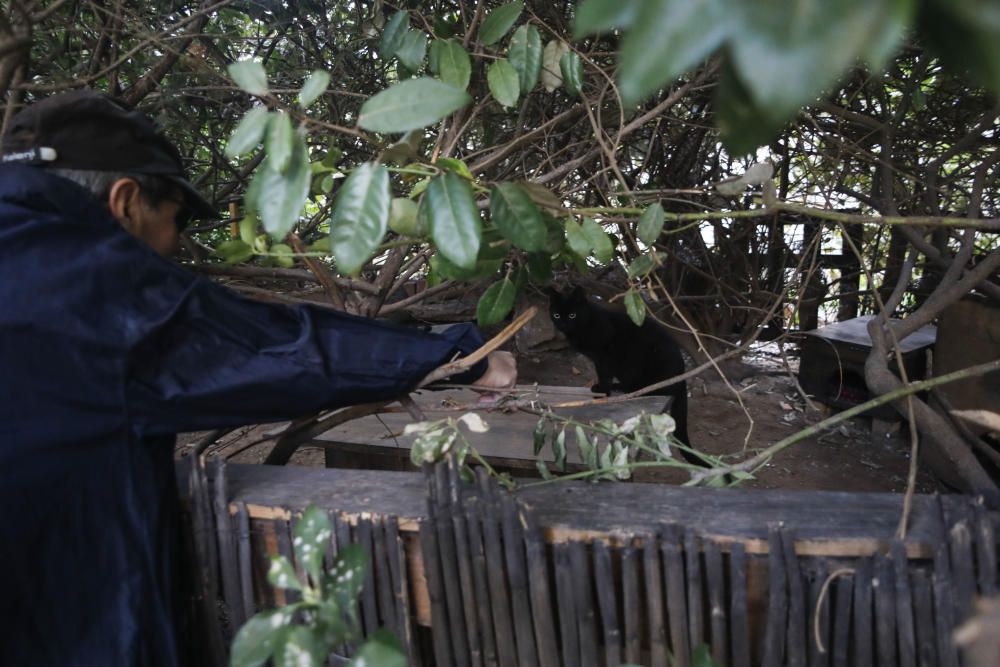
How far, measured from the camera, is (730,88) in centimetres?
35

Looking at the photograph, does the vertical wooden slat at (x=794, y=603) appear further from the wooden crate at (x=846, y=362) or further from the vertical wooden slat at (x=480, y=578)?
the wooden crate at (x=846, y=362)

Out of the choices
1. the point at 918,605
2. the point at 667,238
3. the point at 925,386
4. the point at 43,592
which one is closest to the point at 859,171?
the point at 667,238

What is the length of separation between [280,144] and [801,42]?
53 cm

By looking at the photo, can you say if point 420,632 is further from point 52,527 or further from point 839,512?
point 839,512

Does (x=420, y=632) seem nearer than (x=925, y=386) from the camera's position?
No

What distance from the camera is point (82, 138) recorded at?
1164 millimetres

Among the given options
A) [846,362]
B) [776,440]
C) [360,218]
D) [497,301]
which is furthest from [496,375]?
[846,362]

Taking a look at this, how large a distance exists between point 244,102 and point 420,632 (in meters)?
2.64

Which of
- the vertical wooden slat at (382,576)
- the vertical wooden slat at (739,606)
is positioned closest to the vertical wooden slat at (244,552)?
the vertical wooden slat at (382,576)

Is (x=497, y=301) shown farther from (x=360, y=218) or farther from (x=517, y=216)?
(x=360, y=218)

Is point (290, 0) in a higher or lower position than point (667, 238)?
higher

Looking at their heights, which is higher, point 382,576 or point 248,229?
point 248,229

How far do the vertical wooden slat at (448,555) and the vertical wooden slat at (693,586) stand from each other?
13.6 inches

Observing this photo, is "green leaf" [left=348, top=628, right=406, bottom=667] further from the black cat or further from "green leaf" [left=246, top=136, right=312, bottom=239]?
the black cat
